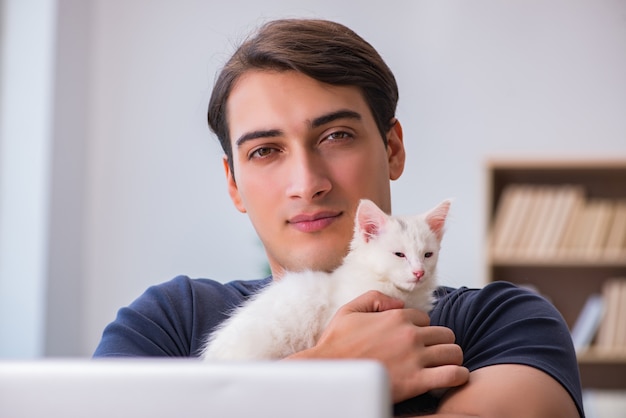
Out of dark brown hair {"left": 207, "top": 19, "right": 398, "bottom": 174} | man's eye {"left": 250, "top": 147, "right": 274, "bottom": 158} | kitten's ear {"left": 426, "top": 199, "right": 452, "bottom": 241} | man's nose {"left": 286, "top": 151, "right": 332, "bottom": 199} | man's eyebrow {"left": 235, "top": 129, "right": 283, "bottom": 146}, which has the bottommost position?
kitten's ear {"left": 426, "top": 199, "right": 452, "bottom": 241}

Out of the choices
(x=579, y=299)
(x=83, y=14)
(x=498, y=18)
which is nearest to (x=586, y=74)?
(x=498, y=18)

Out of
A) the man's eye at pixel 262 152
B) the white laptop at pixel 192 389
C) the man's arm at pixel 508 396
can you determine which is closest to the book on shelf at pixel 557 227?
the man's eye at pixel 262 152

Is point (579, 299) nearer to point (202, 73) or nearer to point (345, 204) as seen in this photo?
point (202, 73)

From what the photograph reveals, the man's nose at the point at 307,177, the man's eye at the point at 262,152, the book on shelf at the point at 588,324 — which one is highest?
the man's eye at the point at 262,152

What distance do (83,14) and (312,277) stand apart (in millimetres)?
3688

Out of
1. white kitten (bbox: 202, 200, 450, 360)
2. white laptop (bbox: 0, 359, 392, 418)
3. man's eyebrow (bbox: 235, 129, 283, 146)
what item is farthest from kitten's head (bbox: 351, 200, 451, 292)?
white laptop (bbox: 0, 359, 392, 418)

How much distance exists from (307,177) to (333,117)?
0.40ft

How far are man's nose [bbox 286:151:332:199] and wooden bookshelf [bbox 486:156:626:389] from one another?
2550 mm

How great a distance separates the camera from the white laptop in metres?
0.57

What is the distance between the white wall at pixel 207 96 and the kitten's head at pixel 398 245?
2789mm

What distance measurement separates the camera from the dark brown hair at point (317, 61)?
4.57 ft

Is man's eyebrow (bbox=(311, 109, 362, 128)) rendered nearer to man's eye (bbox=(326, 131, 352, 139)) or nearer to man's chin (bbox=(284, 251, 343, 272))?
man's eye (bbox=(326, 131, 352, 139))

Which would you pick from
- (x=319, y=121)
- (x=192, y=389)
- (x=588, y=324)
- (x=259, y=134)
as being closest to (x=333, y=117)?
(x=319, y=121)

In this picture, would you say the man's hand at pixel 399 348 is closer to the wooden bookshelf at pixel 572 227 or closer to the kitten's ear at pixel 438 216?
the kitten's ear at pixel 438 216
